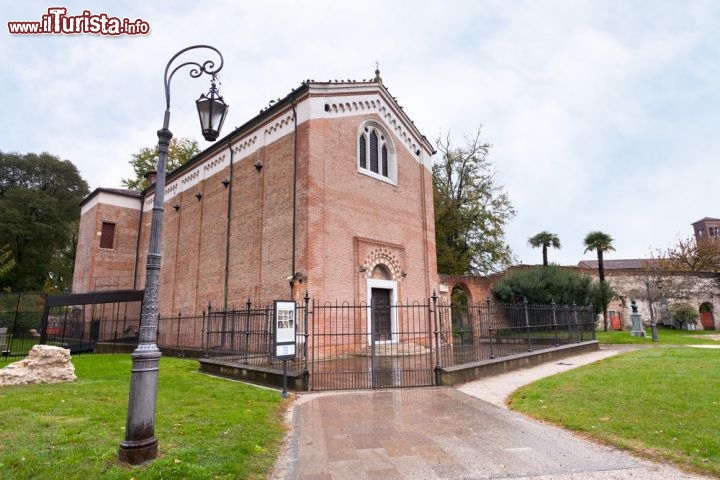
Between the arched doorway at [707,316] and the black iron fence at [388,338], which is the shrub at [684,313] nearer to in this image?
the arched doorway at [707,316]

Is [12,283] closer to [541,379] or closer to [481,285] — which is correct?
[481,285]

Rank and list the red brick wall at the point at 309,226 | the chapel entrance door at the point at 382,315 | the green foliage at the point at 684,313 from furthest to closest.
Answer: the green foliage at the point at 684,313, the chapel entrance door at the point at 382,315, the red brick wall at the point at 309,226

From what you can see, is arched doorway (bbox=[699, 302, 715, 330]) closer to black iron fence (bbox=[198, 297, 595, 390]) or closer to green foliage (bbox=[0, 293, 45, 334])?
black iron fence (bbox=[198, 297, 595, 390])

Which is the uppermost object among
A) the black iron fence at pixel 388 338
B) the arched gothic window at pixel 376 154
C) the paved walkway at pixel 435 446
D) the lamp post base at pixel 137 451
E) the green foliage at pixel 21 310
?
the arched gothic window at pixel 376 154

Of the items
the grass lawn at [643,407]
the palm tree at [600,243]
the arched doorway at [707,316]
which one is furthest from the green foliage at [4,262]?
the arched doorway at [707,316]

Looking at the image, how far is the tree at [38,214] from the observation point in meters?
31.2

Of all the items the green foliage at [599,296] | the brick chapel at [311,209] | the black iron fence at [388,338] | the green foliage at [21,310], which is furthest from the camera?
the green foliage at [599,296]

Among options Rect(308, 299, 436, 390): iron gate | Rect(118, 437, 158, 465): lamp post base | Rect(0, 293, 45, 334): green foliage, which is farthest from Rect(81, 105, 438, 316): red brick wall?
Rect(118, 437, 158, 465): lamp post base

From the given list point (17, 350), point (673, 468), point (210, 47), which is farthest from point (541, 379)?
point (17, 350)

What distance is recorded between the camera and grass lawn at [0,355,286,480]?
152 inches

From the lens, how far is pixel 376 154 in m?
17.3

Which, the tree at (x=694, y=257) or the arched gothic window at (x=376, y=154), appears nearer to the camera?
the arched gothic window at (x=376, y=154)

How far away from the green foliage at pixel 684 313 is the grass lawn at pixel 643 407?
25.7m

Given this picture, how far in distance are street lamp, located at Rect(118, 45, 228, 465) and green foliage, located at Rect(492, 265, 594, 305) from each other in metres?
21.1
